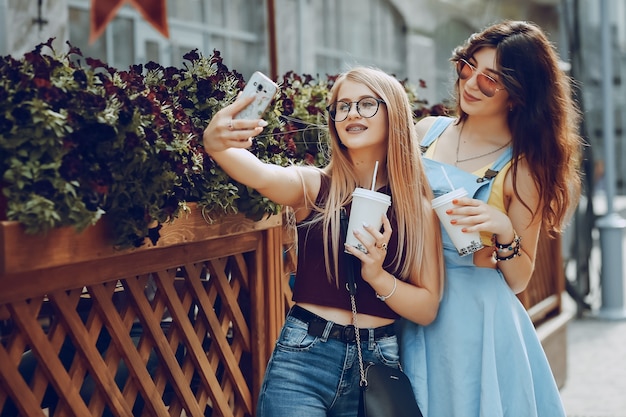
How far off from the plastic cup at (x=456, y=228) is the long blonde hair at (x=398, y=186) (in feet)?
0.32

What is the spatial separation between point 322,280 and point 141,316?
0.58m

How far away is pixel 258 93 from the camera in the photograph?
2.23m

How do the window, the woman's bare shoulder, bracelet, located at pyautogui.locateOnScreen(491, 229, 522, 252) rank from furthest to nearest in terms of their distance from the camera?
the window, the woman's bare shoulder, bracelet, located at pyautogui.locateOnScreen(491, 229, 522, 252)

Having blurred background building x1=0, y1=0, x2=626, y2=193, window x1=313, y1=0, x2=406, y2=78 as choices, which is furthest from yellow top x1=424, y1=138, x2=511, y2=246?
window x1=313, y1=0, x2=406, y2=78

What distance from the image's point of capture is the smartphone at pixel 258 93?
2.23 metres

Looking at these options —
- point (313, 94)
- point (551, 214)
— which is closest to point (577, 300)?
point (313, 94)

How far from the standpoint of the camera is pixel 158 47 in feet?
20.9

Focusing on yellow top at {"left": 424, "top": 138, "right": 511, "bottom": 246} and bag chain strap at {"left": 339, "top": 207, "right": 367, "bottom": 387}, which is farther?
yellow top at {"left": 424, "top": 138, "right": 511, "bottom": 246}

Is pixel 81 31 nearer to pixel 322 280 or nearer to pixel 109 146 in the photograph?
pixel 109 146

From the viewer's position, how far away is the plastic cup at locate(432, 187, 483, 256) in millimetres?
2453

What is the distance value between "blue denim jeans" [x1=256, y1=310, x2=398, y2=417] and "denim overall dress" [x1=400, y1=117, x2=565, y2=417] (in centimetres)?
34

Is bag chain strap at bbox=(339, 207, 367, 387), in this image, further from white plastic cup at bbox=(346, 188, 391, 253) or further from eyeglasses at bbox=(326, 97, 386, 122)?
eyeglasses at bbox=(326, 97, 386, 122)

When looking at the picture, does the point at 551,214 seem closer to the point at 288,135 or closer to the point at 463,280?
the point at 463,280

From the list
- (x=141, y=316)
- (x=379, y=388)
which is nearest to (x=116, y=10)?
(x=141, y=316)
